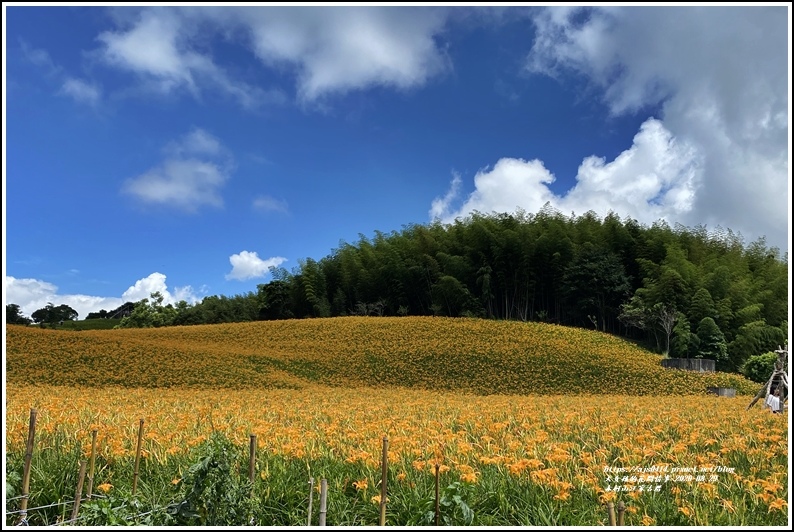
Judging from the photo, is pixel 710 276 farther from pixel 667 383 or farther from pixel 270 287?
pixel 270 287

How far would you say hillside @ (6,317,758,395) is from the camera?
14727 millimetres

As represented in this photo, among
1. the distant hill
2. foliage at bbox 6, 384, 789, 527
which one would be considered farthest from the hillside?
the distant hill

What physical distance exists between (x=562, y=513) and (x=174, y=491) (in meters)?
2.13

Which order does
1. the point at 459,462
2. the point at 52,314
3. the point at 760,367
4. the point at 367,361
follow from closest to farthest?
the point at 459,462
the point at 760,367
the point at 367,361
the point at 52,314

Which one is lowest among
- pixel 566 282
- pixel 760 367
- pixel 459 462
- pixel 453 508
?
pixel 453 508

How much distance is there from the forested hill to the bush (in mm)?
3086

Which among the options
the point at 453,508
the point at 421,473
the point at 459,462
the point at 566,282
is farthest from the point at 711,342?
the point at 453,508

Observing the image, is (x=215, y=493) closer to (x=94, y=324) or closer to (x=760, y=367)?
(x=760, y=367)

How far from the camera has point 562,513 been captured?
2.49 metres

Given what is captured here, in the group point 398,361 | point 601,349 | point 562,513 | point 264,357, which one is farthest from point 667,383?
point 562,513

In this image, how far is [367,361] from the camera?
18.8 m

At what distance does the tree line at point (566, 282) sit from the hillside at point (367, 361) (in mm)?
3789

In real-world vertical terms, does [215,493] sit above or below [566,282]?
below

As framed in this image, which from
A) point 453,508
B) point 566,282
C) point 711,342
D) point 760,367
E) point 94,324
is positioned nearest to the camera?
point 453,508
